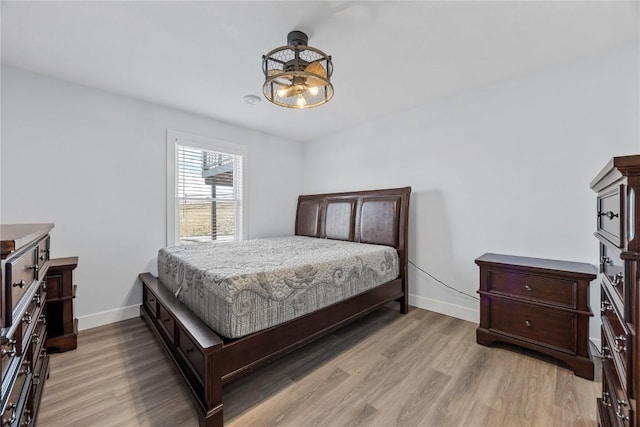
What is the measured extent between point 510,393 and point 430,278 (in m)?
1.44

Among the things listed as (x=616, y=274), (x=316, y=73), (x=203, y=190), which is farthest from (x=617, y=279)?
(x=203, y=190)

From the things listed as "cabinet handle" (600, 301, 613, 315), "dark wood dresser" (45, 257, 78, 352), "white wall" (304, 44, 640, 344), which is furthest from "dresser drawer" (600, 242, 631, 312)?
"dark wood dresser" (45, 257, 78, 352)

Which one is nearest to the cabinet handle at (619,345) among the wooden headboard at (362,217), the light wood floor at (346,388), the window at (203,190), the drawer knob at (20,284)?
the light wood floor at (346,388)

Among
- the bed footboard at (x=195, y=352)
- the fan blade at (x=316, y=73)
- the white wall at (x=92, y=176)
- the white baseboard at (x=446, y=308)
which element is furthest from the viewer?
the white baseboard at (x=446, y=308)

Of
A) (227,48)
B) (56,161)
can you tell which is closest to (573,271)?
(227,48)

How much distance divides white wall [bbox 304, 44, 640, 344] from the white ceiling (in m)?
0.26

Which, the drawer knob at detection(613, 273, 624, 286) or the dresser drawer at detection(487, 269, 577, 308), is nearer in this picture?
the drawer knob at detection(613, 273, 624, 286)

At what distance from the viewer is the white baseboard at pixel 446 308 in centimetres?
272

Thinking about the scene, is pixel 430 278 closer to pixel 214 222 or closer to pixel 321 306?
pixel 321 306

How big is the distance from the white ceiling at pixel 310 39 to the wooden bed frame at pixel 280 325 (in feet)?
4.42

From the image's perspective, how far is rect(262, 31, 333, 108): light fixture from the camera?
1.62m

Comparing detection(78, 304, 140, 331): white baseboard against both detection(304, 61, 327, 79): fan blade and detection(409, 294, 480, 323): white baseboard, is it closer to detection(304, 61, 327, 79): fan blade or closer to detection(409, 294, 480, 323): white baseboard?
detection(304, 61, 327, 79): fan blade

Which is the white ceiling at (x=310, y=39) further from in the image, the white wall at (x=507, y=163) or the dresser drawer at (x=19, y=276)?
the dresser drawer at (x=19, y=276)

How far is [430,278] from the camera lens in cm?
306
